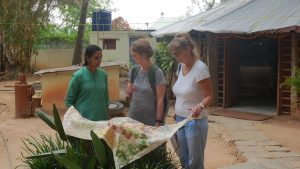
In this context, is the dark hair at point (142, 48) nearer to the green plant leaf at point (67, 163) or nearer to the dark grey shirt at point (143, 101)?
the dark grey shirt at point (143, 101)

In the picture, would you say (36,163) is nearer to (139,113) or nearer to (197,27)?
(139,113)

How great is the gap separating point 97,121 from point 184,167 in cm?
92

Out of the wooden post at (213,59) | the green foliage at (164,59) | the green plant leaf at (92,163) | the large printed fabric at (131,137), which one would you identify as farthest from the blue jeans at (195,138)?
the green foliage at (164,59)

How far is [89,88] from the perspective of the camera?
424 centimetres

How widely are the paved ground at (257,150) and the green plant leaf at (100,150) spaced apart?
2079 millimetres

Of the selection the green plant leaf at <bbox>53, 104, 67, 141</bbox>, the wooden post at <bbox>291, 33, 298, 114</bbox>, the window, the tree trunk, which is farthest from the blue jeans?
the window

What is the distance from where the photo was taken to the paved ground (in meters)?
5.65

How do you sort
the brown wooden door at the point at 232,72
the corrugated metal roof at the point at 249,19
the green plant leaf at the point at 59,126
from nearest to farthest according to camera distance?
1. the green plant leaf at the point at 59,126
2. the corrugated metal roof at the point at 249,19
3. the brown wooden door at the point at 232,72

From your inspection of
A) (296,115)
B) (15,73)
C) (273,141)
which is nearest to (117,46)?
(15,73)

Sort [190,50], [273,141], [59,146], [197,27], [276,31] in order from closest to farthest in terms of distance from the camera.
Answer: [190,50]
[59,146]
[273,141]
[276,31]
[197,27]

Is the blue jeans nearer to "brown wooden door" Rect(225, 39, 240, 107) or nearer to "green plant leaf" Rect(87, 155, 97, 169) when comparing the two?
"green plant leaf" Rect(87, 155, 97, 169)

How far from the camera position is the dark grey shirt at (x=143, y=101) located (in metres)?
4.14

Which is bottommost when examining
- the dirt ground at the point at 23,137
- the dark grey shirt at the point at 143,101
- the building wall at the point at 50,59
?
the dirt ground at the point at 23,137

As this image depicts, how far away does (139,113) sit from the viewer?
4.21m
